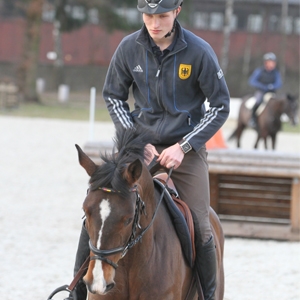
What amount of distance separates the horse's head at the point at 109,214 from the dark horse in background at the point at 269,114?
586 inches

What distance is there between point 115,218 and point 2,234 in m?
5.81

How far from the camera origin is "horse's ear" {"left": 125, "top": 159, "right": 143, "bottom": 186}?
347 centimetres

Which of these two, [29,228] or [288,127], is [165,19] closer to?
[29,228]

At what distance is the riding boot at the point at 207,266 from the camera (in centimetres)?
432

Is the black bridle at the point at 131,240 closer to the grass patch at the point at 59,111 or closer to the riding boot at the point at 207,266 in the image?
the riding boot at the point at 207,266

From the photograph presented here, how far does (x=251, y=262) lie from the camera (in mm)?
8141

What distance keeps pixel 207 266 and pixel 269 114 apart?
14802 millimetres

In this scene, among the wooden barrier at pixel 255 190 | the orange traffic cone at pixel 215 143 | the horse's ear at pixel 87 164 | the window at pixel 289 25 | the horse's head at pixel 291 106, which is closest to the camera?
the horse's ear at pixel 87 164

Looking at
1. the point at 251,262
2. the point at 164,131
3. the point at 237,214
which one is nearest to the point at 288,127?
the point at 237,214

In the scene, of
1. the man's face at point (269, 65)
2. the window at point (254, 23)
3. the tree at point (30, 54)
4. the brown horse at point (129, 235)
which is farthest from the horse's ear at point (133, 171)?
the window at point (254, 23)

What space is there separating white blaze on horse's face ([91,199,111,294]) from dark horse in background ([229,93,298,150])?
15059mm

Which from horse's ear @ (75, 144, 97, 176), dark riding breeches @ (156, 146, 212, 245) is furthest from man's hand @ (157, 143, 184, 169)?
horse's ear @ (75, 144, 97, 176)

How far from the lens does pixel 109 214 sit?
338 centimetres

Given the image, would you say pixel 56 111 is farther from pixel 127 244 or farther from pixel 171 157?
pixel 127 244
